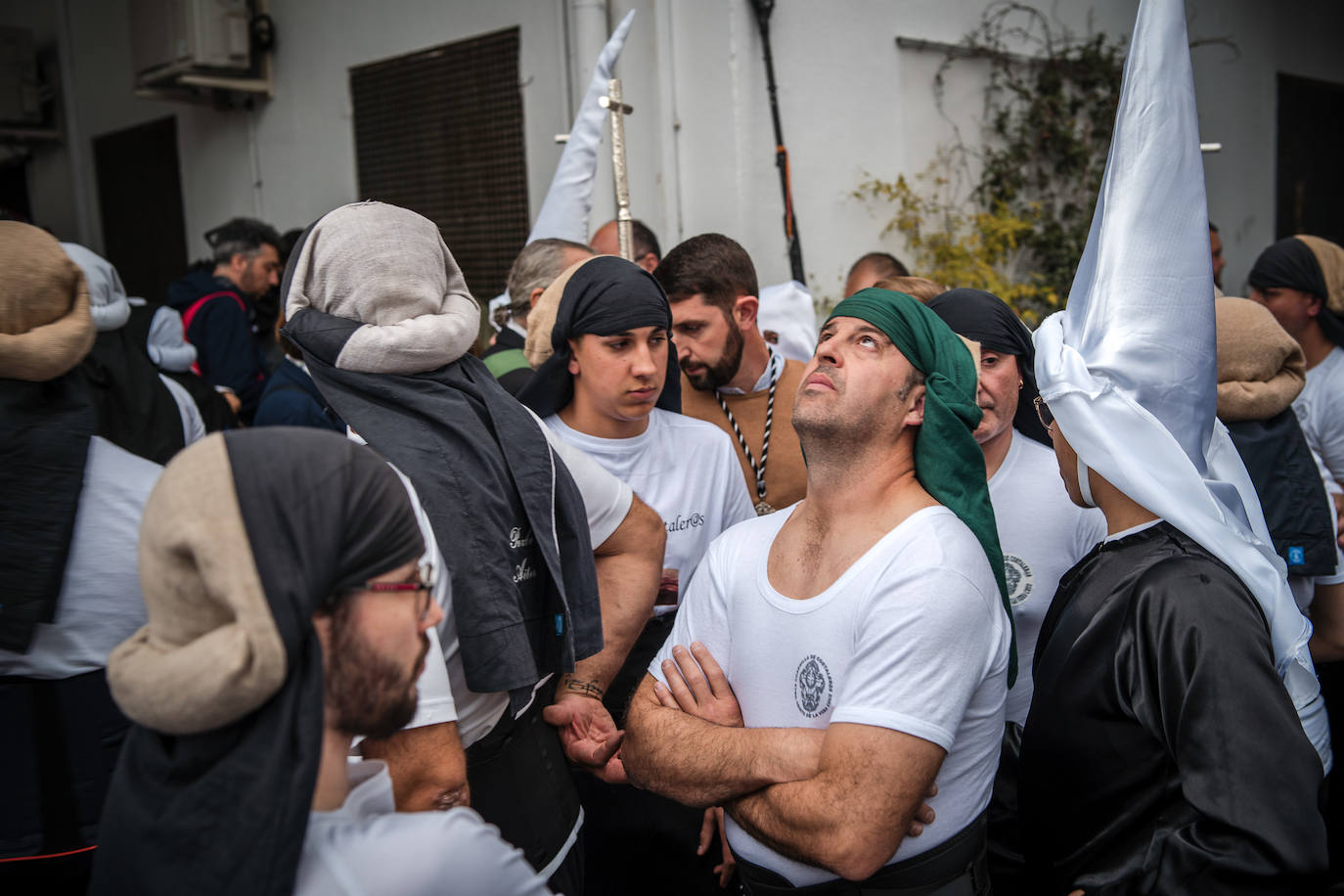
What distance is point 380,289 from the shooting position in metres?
1.94

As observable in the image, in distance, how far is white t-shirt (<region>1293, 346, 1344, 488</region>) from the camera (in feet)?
13.6

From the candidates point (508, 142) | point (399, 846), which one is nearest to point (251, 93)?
point (508, 142)

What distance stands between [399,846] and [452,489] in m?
0.78

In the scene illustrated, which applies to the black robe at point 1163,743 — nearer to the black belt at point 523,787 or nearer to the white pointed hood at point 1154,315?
the white pointed hood at point 1154,315

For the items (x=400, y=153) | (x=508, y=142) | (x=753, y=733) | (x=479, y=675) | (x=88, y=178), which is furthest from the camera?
(x=88, y=178)

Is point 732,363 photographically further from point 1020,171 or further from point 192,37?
point 192,37

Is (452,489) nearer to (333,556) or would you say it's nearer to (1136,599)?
(333,556)

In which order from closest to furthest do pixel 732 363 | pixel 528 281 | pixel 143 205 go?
pixel 732 363 < pixel 528 281 < pixel 143 205

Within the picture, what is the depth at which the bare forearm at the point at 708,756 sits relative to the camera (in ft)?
6.33

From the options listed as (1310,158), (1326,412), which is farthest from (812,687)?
(1310,158)

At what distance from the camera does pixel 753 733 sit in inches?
78.7

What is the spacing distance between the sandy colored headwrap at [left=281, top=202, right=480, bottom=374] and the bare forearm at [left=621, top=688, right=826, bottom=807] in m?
0.90

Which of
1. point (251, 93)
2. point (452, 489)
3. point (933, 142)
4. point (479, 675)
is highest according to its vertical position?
point (251, 93)

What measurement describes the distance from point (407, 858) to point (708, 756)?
2.93 feet
